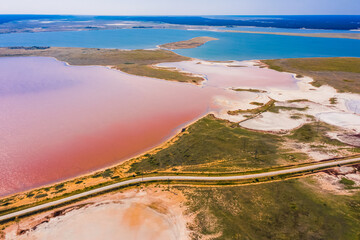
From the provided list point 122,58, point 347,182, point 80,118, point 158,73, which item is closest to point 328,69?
point 158,73

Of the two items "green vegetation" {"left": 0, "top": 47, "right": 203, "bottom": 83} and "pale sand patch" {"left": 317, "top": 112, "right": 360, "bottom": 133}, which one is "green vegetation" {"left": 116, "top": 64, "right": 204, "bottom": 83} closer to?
"green vegetation" {"left": 0, "top": 47, "right": 203, "bottom": 83}

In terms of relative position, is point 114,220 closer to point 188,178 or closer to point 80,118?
point 188,178

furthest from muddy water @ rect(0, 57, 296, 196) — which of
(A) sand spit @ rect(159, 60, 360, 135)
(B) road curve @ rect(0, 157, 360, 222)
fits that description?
(A) sand spit @ rect(159, 60, 360, 135)

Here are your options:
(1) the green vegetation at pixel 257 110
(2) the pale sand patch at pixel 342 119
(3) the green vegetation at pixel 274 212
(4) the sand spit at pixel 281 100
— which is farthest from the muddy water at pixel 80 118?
(2) the pale sand patch at pixel 342 119

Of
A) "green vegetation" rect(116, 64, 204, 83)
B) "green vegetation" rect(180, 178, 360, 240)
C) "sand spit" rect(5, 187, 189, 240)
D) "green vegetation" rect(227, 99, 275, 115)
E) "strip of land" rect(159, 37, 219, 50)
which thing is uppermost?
"strip of land" rect(159, 37, 219, 50)

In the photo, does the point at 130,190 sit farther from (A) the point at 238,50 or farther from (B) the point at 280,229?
(A) the point at 238,50

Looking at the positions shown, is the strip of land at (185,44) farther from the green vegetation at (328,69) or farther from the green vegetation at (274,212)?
the green vegetation at (274,212)

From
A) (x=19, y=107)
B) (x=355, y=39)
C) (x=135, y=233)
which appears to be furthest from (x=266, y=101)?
(x=355, y=39)
